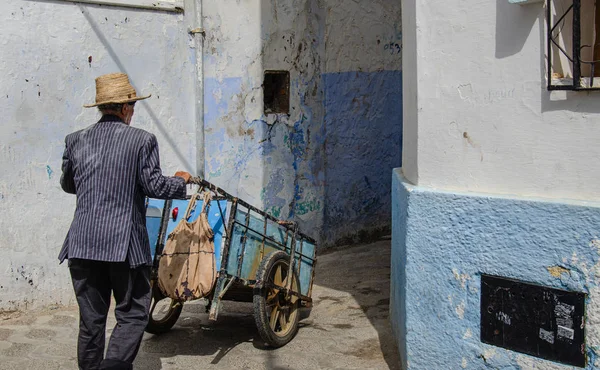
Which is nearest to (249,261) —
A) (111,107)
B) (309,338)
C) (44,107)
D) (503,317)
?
(309,338)

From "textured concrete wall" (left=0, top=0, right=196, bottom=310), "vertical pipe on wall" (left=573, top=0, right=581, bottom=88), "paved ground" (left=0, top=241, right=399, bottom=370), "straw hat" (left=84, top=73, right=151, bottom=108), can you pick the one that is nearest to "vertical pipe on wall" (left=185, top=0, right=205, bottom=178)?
"textured concrete wall" (left=0, top=0, right=196, bottom=310)

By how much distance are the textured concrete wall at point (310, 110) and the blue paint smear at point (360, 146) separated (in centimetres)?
1

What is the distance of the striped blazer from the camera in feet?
12.6

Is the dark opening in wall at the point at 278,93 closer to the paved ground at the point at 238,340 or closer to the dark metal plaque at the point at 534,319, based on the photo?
the paved ground at the point at 238,340

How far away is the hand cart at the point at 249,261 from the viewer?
4.60m

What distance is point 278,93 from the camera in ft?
24.4

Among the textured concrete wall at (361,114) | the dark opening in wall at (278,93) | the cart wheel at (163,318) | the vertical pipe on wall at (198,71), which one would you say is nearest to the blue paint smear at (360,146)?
the textured concrete wall at (361,114)

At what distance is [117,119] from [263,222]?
1379mm

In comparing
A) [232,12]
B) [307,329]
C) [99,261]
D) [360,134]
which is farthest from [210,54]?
[99,261]

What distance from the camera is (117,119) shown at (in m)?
4.02

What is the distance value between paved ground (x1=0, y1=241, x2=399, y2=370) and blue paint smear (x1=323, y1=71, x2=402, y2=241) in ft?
5.57

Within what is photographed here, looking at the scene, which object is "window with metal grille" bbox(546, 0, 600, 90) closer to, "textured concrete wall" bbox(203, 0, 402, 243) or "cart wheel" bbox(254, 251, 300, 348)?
"cart wheel" bbox(254, 251, 300, 348)

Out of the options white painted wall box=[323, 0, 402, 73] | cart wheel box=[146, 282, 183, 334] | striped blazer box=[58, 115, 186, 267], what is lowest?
cart wheel box=[146, 282, 183, 334]

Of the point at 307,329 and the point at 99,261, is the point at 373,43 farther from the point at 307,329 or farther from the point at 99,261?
the point at 99,261
